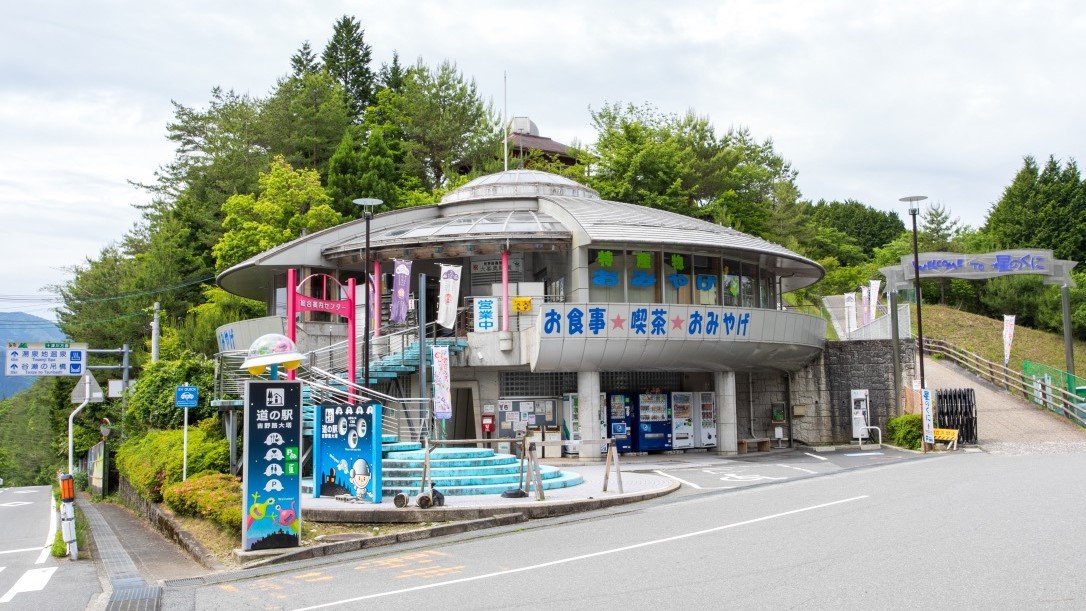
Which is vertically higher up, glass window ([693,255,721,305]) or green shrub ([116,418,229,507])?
glass window ([693,255,721,305])

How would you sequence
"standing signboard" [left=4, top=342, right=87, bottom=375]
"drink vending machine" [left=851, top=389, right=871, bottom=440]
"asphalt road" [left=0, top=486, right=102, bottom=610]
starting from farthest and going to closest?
"standing signboard" [left=4, top=342, right=87, bottom=375], "drink vending machine" [left=851, top=389, right=871, bottom=440], "asphalt road" [left=0, top=486, right=102, bottom=610]

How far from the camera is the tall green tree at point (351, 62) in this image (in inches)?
2643

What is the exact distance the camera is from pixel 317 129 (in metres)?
54.9

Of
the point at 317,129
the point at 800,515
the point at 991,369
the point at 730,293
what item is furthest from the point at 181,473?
the point at 317,129

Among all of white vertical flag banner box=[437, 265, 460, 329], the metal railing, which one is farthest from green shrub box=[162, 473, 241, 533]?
the metal railing

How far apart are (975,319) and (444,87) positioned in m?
34.6

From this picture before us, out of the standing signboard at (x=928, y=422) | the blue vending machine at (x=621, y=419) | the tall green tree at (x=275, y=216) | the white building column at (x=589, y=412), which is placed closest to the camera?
the white building column at (x=589, y=412)

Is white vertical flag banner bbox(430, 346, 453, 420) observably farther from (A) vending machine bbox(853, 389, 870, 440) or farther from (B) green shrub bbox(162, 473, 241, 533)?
(A) vending machine bbox(853, 389, 870, 440)

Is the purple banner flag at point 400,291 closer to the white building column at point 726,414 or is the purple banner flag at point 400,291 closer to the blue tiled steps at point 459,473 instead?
the blue tiled steps at point 459,473

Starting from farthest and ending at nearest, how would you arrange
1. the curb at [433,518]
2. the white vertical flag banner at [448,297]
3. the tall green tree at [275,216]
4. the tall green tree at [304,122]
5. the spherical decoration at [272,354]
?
the tall green tree at [304,122], the tall green tree at [275,216], the white vertical flag banner at [448,297], the spherical decoration at [272,354], the curb at [433,518]

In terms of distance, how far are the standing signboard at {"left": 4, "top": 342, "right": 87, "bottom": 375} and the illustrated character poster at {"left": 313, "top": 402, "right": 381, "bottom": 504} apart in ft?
73.1

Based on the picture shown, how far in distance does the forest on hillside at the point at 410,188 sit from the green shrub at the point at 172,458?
18.7 metres

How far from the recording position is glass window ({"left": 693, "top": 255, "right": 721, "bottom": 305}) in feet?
94.1

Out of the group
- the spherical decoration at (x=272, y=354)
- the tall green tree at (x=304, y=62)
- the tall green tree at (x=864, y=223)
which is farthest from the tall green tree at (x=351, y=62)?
the spherical decoration at (x=272, y=354)
